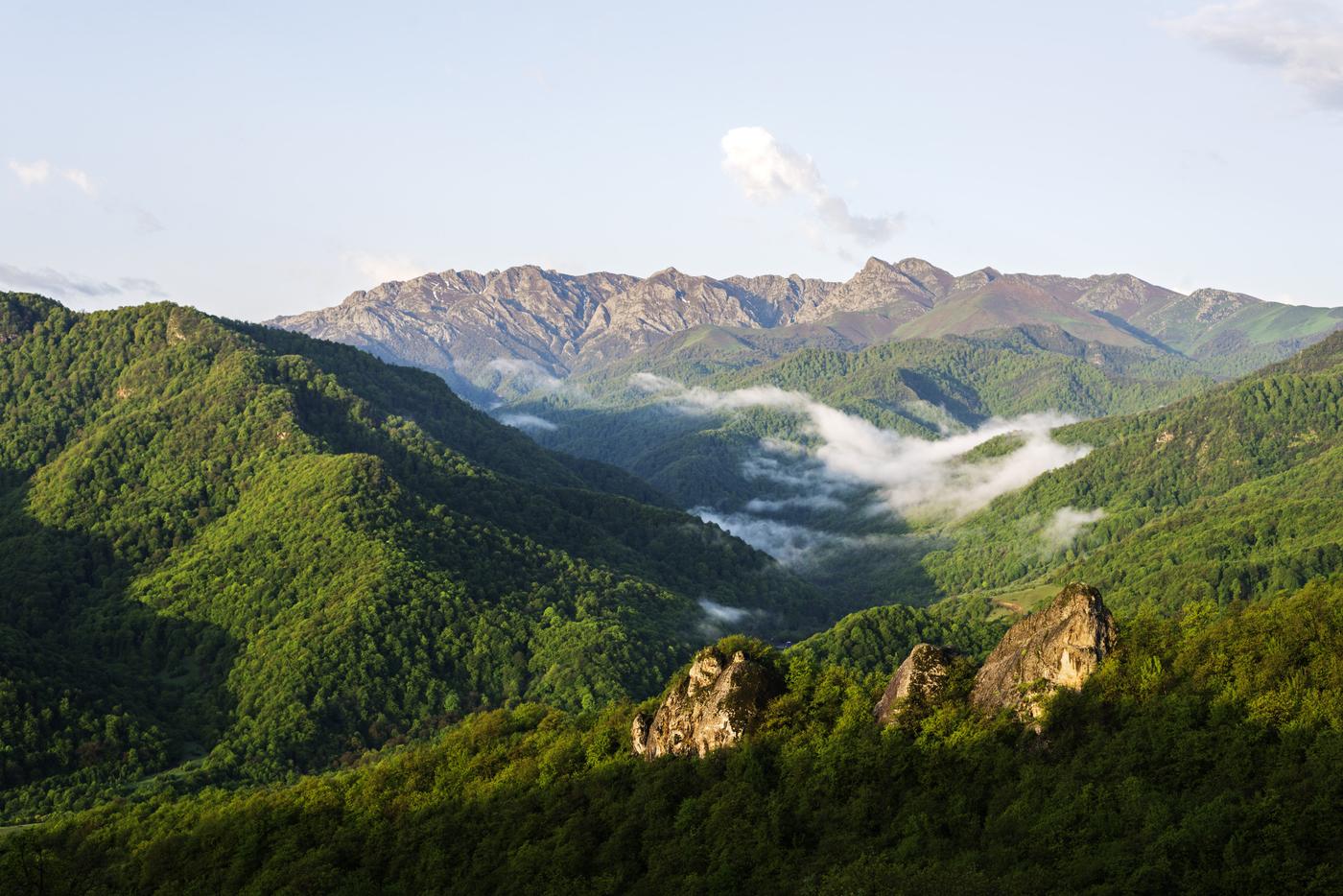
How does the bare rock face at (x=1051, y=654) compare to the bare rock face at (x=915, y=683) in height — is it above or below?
above

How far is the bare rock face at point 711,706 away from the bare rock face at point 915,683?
496 inches

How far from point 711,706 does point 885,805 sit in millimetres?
25525

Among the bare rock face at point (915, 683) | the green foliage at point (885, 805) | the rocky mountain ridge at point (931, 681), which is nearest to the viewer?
the green foliage at point (885, 805)

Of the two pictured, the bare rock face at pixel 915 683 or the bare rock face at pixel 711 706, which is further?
the bare rock face at pixel 711 706

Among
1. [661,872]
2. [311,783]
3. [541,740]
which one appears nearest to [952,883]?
[661,872]

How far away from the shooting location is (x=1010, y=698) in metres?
110

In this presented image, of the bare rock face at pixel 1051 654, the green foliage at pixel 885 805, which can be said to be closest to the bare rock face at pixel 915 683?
the green foliage at pixel 885 805

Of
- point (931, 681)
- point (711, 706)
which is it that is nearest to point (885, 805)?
point (931, 681)

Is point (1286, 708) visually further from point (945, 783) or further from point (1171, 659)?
point (945, 783)

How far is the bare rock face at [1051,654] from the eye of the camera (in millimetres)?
108250

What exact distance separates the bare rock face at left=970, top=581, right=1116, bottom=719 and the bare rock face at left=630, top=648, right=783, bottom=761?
2246cm

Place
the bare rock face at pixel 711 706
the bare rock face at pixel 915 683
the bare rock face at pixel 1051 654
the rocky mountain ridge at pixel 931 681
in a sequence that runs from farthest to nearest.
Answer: the bare rock face at pixel 711 706 → the bare rock face at pixel 915 683 → the rocky mountain ridge at pixel 931 681 → the bare rock face at pixel 1051 654

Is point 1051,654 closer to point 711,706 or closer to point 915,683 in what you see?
point 915,683

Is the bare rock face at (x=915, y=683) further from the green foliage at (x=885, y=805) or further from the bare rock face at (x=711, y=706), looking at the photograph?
the bare rock face at (x=711, y=706)
